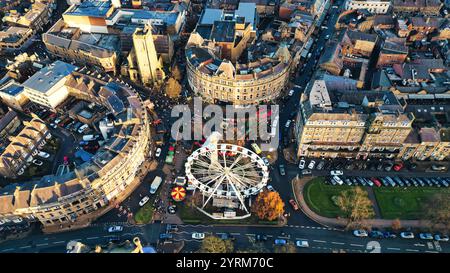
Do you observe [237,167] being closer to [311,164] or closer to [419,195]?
[311,164]

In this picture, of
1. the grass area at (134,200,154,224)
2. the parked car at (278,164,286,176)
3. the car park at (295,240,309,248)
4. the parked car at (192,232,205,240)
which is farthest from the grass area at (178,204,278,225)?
the parked car at (278,164,286,176)

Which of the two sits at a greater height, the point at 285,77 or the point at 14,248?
the point at 285,77

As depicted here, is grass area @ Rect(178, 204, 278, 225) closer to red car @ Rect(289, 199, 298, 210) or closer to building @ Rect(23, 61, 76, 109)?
red car @ Rect(289, 199, 298, 210)

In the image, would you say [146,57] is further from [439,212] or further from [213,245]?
[439,212]

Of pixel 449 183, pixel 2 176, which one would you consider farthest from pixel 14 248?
pixel 449 183

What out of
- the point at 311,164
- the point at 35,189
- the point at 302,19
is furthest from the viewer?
the point at 302,19

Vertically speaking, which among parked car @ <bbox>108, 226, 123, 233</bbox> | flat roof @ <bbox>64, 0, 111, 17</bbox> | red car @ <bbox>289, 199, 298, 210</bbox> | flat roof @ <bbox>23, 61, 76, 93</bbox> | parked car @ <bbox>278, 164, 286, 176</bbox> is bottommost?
parked car @ <bbox>108, 226, 123, 233</bbox>

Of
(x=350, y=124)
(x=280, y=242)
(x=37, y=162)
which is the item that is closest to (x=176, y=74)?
(x=37, y=162)
